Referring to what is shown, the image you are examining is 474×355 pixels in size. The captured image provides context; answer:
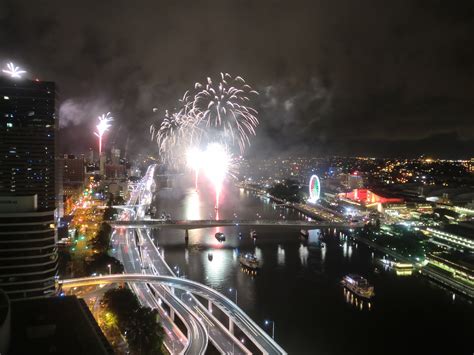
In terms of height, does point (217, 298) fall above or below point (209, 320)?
above

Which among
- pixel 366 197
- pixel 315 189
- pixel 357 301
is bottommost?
pixel 357 301

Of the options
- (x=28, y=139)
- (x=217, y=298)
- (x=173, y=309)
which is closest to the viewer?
(x=173, y=309)

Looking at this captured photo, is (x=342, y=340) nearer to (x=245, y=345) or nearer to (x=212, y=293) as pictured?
(x=245, y=345)

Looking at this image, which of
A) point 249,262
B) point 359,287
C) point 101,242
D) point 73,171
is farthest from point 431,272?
point 73,171

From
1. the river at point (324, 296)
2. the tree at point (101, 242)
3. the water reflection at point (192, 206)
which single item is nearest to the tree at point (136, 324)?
the river at point (324, 296)

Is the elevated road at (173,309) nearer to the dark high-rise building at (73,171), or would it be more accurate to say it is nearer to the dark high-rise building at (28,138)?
the dark high-rise building at (28,138)

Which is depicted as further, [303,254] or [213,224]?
[213,224]

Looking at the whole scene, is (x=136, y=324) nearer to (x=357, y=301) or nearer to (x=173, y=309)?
(x=173, y=309)
